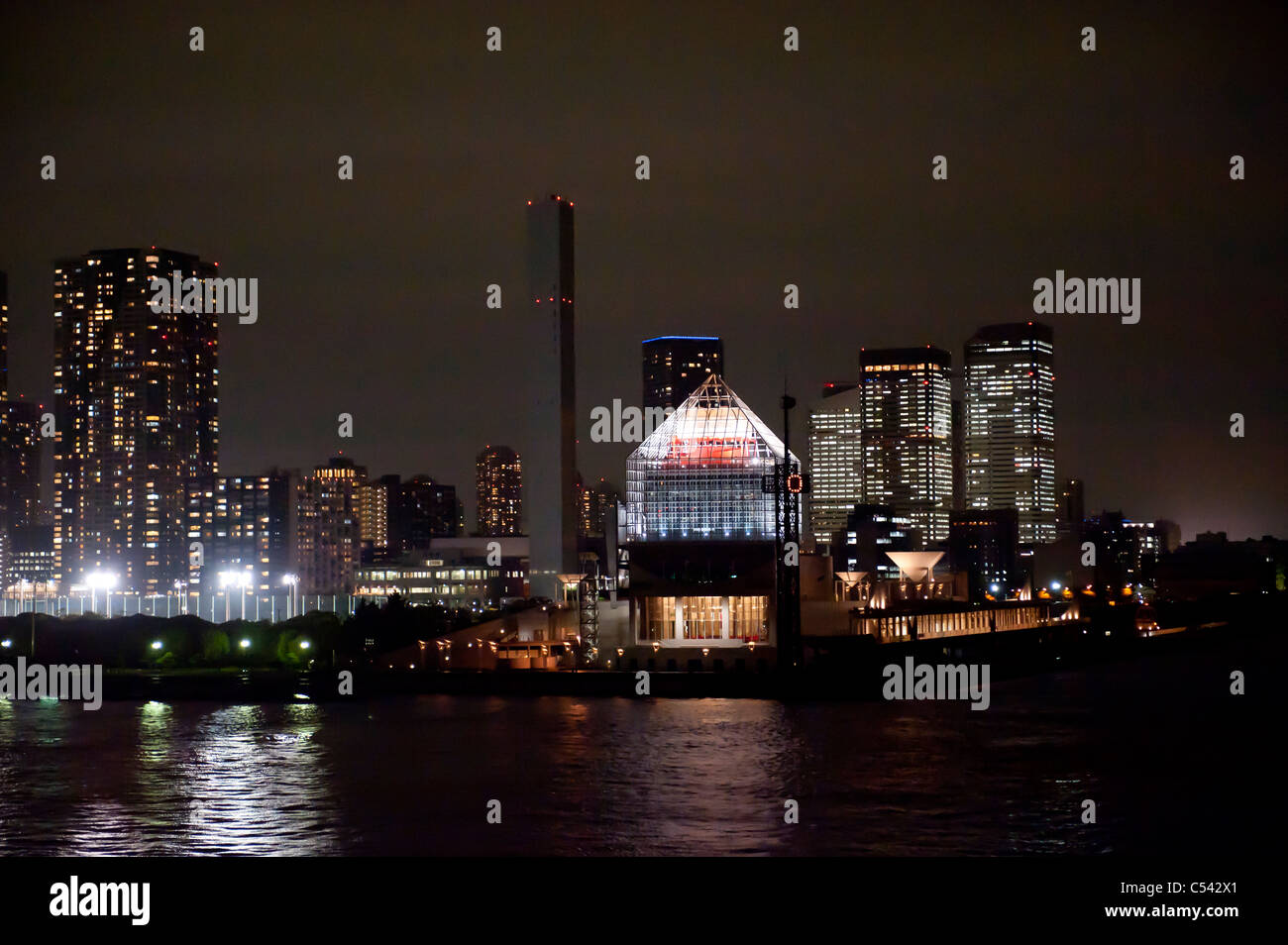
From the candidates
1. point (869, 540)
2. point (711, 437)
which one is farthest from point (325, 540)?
point (711, 437)

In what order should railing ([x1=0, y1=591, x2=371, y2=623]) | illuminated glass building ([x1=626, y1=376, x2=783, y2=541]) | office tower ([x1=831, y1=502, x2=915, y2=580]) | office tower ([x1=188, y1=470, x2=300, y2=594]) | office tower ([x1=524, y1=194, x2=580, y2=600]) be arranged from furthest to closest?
1. office tower ([x1=188, y1=470, x2=300, y2=594])
2. office tower ([x1=831, y1=502, x2=915, y2=580])
3. railing ([x1=0, y1=591, x2=371, y2=623])
4. office tower ([x1=524, y1=194, x2=580, y2=600])
5. illuminated glass building ([x1=626, y1=376, x2=783, y2=541])

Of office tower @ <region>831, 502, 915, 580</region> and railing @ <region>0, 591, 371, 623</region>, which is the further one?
office tower @ <region>831, 502, 915, 580</region>

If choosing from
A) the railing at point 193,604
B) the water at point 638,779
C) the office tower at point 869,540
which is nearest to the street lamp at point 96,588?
the railing at point 193,604

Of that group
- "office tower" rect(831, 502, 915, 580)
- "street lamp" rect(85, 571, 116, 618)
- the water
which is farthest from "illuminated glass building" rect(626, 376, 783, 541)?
"office tower" rect(831, 502, 915, 580)

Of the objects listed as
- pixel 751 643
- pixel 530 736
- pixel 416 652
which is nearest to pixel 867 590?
pixel 751 643

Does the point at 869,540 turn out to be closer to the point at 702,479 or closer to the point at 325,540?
the point at 325,540

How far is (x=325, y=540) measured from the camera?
568ft

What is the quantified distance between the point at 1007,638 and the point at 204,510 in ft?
395

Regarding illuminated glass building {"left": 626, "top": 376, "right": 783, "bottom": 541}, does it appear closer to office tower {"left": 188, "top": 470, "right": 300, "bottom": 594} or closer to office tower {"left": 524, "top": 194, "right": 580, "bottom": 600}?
office tower {"left": 524, "top": 194, "right": 580, "bottom": 600}

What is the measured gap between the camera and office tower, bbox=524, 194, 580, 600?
3895 inches

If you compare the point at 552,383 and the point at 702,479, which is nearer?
the point at 702,479

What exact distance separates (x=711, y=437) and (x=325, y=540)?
311 ft

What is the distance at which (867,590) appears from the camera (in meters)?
99.7

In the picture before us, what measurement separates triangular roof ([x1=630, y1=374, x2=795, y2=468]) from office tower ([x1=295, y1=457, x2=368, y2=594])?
89.5 meters
